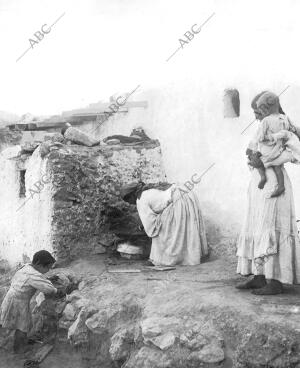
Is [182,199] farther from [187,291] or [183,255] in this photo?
[187,291]

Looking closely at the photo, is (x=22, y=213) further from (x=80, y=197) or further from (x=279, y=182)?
(x=279, y=182)

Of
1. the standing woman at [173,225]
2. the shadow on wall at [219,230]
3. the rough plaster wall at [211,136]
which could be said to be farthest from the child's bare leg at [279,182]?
the shadow on wall at [219,230]

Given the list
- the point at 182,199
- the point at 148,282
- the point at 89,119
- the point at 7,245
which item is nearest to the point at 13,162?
the point at 7,245

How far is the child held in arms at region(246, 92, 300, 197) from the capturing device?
4680 mm

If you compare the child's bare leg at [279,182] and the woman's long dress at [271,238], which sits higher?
the child's bare leg at [279,182]

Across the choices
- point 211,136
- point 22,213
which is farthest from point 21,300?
point 211,136

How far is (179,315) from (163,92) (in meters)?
5.43

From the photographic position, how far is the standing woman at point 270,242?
14.8ft

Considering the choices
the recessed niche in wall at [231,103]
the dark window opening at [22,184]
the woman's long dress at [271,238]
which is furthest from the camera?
the dark window opening at [22,184]

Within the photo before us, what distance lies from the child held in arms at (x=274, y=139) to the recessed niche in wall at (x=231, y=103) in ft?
8.64

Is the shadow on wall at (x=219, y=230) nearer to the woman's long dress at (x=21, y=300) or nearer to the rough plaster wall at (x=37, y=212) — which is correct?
the rough plaster wall at (x=37, y=212)

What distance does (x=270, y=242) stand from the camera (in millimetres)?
4496

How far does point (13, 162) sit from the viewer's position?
868 centimetres

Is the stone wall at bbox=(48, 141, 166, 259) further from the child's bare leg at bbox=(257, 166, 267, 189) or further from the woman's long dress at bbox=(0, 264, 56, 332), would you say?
the child's bare leg at bbox=(257, 166, 267, 189)
